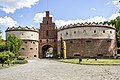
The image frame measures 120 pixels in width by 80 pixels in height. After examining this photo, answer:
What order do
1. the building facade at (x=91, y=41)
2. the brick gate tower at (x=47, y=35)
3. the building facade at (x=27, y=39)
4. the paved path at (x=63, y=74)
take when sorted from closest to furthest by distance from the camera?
the paved path at (x=63, y=74), the building facade at (x=91, y=41), the building facade at (x=27, y=39), the brick gate tower at (x=47, y=35)

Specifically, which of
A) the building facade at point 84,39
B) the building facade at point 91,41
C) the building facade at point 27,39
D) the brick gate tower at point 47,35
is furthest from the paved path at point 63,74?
the brick gate tower at point 47,35

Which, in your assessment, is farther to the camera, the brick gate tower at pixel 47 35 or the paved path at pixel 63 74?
the brick gate tower at pixel 47 35

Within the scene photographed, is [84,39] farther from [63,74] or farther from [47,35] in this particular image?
[63,74]

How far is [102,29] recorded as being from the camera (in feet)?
157

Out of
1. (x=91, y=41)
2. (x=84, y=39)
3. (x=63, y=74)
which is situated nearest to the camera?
(x=63, y=74)

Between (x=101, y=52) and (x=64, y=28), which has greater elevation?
(x=64, y=28)

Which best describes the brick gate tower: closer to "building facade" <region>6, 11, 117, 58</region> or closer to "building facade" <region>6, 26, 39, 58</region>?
"building facade" <region>6, 26, 39, 58</region>

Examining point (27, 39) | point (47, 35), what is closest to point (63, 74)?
point (27, 39)

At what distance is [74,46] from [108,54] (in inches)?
316

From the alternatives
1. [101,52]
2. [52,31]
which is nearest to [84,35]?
[101,52]

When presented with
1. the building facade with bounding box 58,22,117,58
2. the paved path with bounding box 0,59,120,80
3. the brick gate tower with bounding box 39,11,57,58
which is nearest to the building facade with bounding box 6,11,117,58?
the building facade with bounding box 58,22,117,58

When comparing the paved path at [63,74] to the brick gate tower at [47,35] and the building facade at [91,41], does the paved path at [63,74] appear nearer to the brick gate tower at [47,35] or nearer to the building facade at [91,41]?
the building facade at [91,41]

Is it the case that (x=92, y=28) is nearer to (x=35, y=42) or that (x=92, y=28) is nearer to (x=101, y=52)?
(x=101, y=52)

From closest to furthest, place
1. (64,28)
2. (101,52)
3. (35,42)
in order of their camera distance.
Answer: (101,52)
(64,28)
(35,42)
